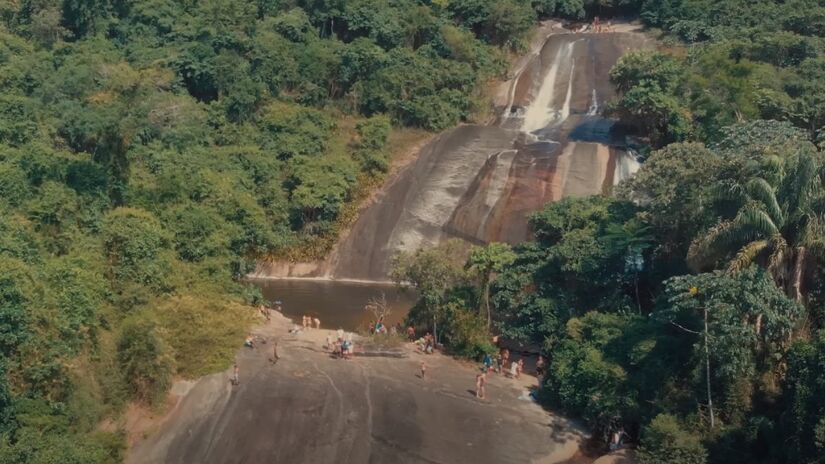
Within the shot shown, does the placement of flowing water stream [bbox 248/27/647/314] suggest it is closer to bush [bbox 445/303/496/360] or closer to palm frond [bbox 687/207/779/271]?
bush [bbox 445/303/496/360]

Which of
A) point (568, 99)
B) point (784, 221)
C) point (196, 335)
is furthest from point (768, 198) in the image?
point (568, 99)

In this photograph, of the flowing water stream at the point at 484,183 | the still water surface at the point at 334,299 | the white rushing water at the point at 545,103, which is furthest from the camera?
the white rushing water at the point at 545,103

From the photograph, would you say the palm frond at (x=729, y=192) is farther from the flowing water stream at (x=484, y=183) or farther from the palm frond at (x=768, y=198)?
the flowing water stream at (x=484, y=183)

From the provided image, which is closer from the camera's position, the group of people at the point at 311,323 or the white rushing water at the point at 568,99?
the group of people at the point at 311,323

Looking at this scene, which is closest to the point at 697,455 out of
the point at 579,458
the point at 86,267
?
the point at 579,458

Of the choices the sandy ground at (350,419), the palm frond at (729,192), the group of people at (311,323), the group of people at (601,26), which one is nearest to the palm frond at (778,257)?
the palm frond at (729,192)

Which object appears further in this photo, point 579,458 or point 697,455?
point 579,458

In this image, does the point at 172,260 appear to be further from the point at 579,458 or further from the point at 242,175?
the point at 579,458
